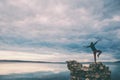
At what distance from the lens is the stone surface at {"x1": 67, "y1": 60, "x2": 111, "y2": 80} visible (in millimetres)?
76250

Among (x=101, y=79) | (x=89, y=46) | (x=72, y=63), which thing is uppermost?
(x=89, y=46)

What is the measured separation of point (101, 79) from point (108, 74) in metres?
2.82

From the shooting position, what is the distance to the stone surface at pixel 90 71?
76.2 m

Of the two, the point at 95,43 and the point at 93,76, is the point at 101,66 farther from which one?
the point at 95,43

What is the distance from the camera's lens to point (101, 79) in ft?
250

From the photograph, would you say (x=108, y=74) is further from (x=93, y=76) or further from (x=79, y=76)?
(x=79, y=76)

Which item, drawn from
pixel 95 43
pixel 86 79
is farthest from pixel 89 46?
pixel 86 79

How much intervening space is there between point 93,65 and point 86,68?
10.1ft

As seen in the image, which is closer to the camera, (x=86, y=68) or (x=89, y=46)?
(x=89, y=46)

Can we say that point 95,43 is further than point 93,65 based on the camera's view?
No

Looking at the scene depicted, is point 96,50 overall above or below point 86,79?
above

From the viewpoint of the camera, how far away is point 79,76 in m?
79.4

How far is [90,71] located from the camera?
77125 mm

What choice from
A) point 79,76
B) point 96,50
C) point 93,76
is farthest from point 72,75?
point 96,50
